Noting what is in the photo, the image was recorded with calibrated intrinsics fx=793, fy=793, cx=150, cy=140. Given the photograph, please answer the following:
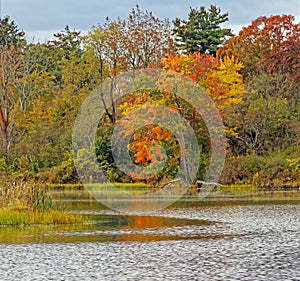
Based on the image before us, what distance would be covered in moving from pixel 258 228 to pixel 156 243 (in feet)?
14.7

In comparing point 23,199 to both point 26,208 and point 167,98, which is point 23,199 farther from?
point 167,98

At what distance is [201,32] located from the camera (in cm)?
6531

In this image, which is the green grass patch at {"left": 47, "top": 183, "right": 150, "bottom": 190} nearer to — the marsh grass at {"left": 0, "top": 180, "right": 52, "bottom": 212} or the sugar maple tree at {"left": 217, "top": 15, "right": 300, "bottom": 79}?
the sugar maple tree at {"left": 217, "top": 15, "right": 300, "bottom": 79}

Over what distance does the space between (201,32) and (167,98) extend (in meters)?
21.0

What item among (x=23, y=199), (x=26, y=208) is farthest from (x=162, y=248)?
(x=26, y=208)

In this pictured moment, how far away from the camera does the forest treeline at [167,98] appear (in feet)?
151

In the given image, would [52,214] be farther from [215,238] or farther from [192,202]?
[192,202]

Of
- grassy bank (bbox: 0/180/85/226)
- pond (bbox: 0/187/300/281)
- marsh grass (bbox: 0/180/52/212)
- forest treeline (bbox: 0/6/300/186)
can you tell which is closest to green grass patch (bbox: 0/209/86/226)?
grassy bank (bbox: 0/180/85/226)

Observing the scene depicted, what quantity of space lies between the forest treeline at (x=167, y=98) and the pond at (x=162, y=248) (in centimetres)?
1858

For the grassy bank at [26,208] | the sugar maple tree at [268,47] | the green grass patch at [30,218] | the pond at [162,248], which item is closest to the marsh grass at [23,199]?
the grassy bank at [26,208]

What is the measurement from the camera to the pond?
14125mm

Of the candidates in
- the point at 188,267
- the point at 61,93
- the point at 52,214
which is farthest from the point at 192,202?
the point at 61,93

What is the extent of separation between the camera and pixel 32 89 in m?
60.8

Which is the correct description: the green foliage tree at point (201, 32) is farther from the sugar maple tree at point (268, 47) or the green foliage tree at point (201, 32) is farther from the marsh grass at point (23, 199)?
the marsh grass at point (23, 199)
